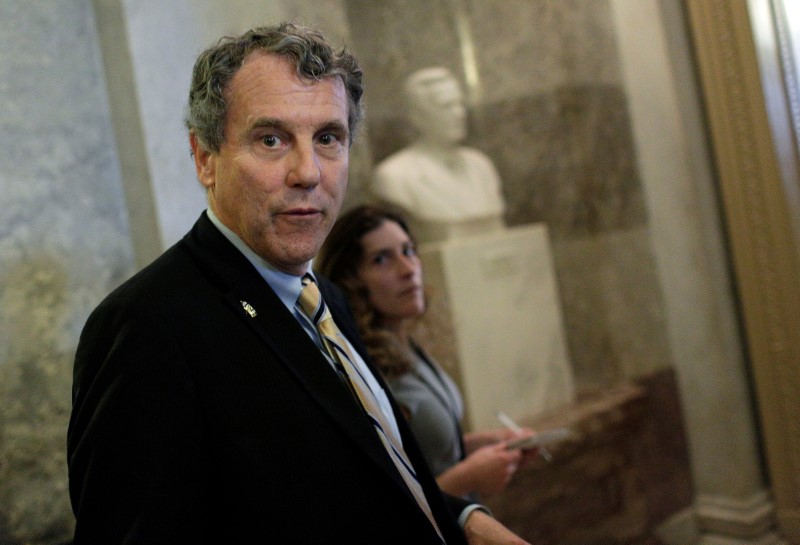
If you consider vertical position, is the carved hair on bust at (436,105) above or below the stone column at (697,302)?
above

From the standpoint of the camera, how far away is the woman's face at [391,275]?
2.15 m

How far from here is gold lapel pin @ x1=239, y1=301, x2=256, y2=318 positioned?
117cm

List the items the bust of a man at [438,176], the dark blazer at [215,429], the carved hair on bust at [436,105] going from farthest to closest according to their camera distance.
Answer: the carved hair on bust at [436,105] < the bust of a man at [438,176] < the dark blazer at [215,429]

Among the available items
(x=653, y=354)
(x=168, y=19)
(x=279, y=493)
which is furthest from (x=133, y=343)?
(x=653, y=354)

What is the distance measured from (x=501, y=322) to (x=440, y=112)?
1.14 m

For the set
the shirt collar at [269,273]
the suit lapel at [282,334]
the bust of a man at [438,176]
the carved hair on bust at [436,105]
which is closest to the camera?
the suit lapel at [282,334]

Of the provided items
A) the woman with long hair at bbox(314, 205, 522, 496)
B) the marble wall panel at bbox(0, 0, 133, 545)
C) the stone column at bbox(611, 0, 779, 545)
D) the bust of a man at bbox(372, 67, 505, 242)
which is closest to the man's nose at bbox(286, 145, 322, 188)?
the woman with long hair at bbox(314, 205, 522, 496)

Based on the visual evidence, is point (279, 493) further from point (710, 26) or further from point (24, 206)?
point (710, 26)

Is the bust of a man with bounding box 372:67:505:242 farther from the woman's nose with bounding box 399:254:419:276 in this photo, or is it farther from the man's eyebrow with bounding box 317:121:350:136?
the man's eyebrow with bounding box 317:121:350:136

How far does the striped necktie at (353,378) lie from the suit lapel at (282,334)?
0.27 ft

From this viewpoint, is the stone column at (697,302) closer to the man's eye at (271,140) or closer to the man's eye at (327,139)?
the man's eye at (327,139)

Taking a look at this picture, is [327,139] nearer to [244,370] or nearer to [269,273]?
[269,273]

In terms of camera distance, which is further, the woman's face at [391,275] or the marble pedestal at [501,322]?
the marble pedestal at [501,322]

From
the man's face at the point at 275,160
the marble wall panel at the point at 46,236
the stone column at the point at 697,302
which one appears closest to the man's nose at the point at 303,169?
the man's face at the point at 275,160
